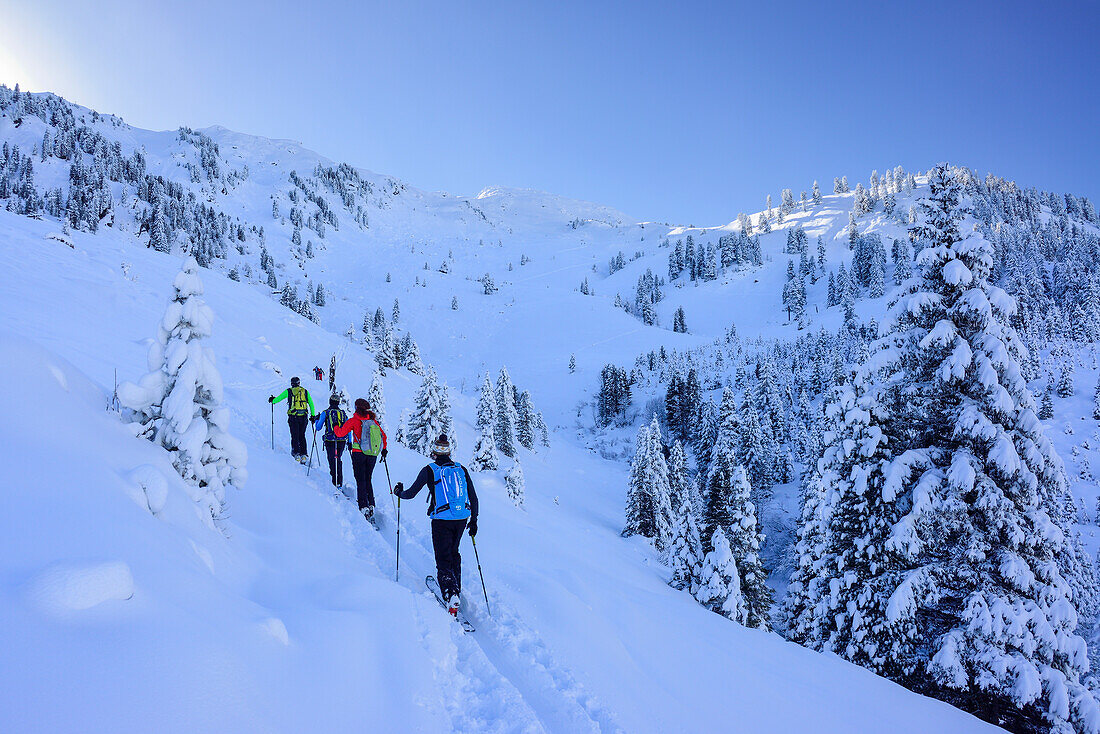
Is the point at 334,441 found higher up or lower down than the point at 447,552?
higher up

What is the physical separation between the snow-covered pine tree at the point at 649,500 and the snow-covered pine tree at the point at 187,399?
33.8 meters

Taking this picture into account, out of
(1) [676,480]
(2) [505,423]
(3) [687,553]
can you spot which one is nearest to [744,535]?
(3) [687,553]

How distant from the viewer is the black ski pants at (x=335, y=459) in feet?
33.8

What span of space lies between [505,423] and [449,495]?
138 ft

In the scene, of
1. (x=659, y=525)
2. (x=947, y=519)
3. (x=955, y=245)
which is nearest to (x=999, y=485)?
(x=947, y=519)

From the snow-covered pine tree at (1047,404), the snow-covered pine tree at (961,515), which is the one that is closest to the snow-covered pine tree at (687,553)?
the snow-covered pine tree at (961,515)

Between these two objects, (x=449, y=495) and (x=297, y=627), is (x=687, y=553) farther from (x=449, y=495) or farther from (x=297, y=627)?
(x=297, y=627)

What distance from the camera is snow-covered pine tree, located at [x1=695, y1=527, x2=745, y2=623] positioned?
1562 centimetres

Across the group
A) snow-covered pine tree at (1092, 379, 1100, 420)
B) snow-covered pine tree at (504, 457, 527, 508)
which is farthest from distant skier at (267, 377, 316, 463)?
snow-covered pine tree at (1092, 379, 1100, 420)

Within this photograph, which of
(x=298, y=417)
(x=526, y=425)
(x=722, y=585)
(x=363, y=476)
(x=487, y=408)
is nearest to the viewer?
(x=363, y=476)

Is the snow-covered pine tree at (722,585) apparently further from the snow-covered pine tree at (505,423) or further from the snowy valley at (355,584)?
the snow-covered pine tree at (505,423)

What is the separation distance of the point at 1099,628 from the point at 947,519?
23366 millimetres

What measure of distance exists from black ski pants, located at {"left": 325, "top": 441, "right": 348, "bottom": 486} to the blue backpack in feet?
16.4

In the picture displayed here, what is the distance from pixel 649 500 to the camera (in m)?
36.9
